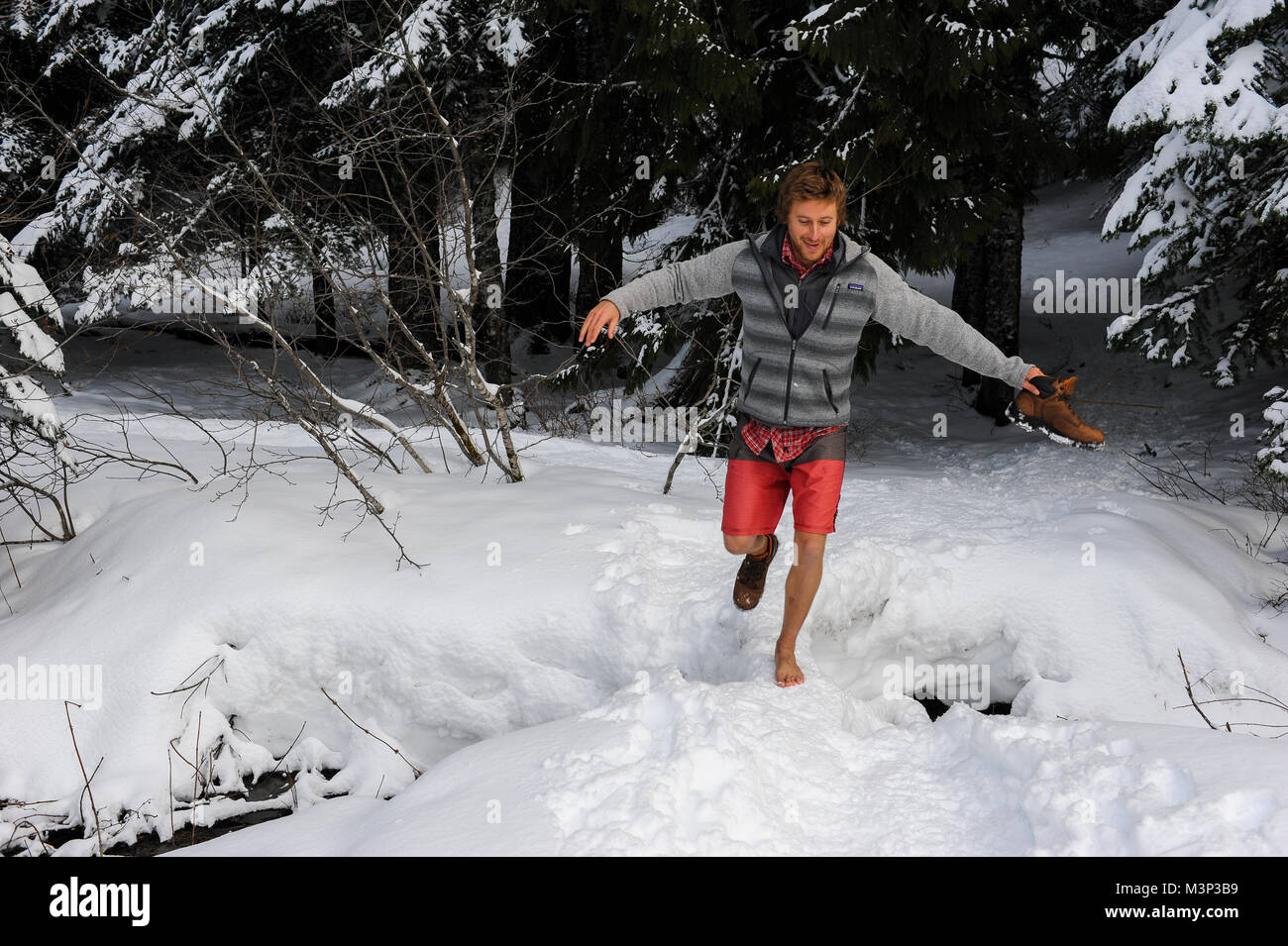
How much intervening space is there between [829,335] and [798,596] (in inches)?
38.9

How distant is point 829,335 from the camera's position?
3.43 metres

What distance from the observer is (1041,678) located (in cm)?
392

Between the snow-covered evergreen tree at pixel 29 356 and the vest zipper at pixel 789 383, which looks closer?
the vest zipper at pixel 789 383

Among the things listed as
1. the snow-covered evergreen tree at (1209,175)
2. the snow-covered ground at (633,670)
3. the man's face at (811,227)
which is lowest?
the snow-covered ground at (633,670)

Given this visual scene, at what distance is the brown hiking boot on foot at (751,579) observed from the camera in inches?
156

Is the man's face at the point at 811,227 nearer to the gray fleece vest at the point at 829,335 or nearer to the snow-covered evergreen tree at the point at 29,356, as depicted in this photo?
the gray fleece vest at the point at 829,335

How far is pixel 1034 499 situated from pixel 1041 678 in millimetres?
1982

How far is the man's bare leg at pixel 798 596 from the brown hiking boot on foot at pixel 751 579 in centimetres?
36

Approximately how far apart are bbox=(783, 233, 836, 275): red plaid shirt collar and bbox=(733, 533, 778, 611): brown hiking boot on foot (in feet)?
3.71

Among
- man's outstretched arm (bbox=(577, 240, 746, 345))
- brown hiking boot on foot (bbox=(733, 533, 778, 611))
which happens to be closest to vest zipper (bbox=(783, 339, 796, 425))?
man's outstretched arm (bbox=(577, 240, 746, 345))

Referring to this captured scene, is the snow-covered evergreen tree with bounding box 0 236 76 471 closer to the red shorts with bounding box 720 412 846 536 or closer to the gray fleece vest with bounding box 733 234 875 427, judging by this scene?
the red shorts with bounding box 720 412 846 536

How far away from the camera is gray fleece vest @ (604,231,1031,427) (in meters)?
3.41

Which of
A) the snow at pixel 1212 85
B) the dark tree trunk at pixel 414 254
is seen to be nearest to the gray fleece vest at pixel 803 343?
the dark tree trunk at pixel 414 254

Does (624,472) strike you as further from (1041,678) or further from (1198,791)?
(1198,791)
